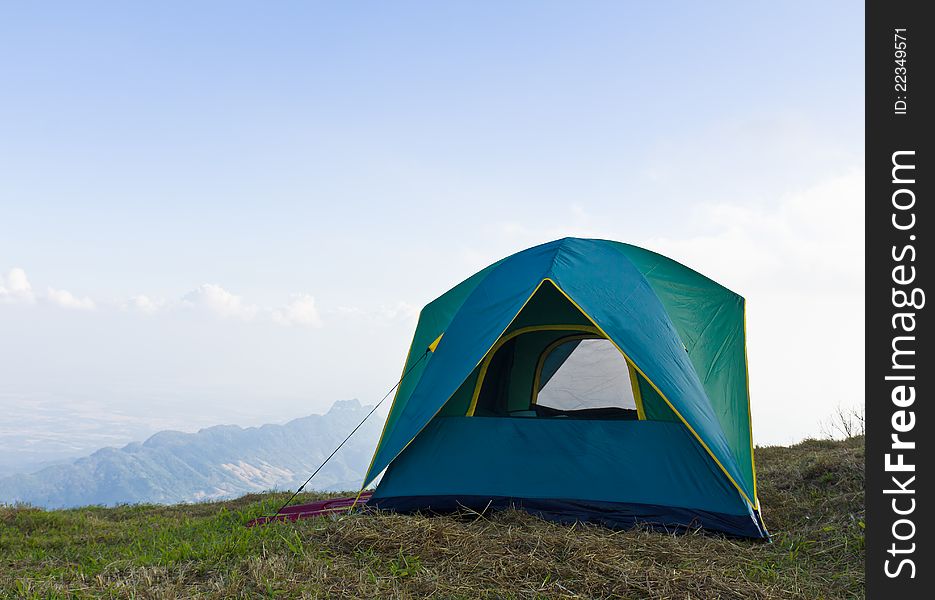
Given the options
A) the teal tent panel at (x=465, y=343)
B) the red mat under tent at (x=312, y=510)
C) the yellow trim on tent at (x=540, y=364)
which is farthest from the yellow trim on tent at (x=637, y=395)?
the red mat under tent at (x=312, y=510)

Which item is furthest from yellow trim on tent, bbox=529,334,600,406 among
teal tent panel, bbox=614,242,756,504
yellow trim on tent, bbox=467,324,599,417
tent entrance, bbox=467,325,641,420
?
teal tent panel, bbox=614,242,756,504

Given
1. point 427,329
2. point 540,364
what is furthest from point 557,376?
point 427,329

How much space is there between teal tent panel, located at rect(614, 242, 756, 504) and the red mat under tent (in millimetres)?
3464

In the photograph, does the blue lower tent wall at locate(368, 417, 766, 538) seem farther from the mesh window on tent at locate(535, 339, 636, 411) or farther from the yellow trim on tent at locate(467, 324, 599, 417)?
the mesh window on tent at locate(535, 339, 636, 411)

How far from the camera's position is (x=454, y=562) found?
14.4 ft

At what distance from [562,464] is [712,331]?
246 centimetres

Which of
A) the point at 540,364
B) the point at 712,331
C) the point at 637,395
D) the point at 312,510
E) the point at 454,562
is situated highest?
the point at 712,331

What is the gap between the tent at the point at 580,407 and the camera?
5504 millimetres

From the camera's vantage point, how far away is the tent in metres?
5.50

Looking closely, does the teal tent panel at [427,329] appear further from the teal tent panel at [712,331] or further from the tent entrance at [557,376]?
the teal tent panel at [712,331]

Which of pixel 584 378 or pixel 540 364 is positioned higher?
pixel 540 364

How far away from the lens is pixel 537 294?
265 inches

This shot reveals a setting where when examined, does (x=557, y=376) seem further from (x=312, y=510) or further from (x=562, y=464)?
(x=312, y=510)
